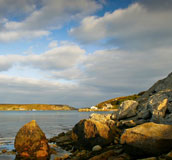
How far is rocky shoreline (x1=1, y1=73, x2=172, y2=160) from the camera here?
1170cm

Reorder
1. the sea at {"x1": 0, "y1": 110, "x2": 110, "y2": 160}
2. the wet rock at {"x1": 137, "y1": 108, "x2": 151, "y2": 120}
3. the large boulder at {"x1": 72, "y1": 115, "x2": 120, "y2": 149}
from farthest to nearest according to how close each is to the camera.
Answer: the sea at {"x1": 0, "y1": 110, "x2": 110, "y2": 160} < the wet rock at {"x1": 137, "y1": 108, "x2": 151, "y2": 120} < the large boulder at {"x1": 72, "y1": 115, "x2": 120, "y2": 149}

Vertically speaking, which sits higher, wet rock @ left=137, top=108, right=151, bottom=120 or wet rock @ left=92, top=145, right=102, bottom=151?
wet rock @ left=137, top=108, right=151, bottom=120

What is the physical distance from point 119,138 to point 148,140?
27.5 ft

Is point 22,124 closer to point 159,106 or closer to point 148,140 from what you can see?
point 159,106

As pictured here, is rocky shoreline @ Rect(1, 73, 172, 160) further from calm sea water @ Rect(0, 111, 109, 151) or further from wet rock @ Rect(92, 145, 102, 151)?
calm sea water @ Rect(0, 111, 109, 151)

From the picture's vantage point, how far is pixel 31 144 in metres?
18.5

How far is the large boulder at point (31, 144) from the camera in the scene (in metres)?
18.2

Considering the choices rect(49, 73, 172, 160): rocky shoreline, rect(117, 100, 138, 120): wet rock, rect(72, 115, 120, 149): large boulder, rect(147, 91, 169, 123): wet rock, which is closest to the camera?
rect(49, 73, 172, 160): rocky shoreline

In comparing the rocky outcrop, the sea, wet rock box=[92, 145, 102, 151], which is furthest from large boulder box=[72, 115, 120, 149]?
the sea

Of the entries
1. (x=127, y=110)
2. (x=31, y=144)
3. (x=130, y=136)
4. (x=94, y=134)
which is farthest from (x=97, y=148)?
(x=127, y=110)

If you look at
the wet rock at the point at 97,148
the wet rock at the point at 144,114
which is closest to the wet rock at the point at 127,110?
the wet rock at the point at 144,114

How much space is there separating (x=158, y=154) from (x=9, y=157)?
562 inches

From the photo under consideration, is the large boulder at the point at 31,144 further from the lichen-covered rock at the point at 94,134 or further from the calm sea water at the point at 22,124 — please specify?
the calm sea water at the point at 22,124

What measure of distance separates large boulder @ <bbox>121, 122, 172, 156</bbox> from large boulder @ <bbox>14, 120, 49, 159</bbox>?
30.3 ft
